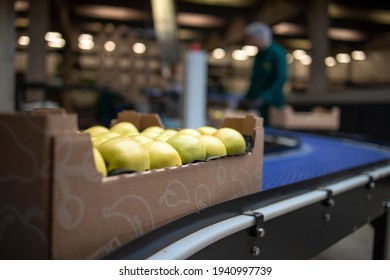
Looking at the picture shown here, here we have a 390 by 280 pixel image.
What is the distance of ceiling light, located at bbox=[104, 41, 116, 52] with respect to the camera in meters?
5.05

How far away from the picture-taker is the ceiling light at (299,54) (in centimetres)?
1883

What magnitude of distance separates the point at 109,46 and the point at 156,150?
184 inches

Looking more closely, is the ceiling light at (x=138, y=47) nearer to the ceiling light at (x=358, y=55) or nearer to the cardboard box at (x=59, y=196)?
the cardboard box at (x=59, y=196)

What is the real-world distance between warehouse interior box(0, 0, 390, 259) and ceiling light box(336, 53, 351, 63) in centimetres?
8

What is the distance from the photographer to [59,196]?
1.60ft

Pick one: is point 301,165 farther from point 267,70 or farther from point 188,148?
point 267,70

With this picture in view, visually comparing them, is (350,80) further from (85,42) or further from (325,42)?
(85,42)

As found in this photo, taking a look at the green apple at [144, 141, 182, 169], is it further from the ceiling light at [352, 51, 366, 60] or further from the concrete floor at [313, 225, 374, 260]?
the ceiling light at [352, 51, 366, 60]

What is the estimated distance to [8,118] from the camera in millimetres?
499

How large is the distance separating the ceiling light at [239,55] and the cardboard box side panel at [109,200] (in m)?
18.8

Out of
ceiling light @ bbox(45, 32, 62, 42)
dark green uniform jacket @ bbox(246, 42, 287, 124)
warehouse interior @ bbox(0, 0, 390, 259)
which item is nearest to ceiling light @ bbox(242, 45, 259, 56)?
warehouse interior @ bbox(0, 0, 390, 259)

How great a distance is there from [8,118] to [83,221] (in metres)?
0.16

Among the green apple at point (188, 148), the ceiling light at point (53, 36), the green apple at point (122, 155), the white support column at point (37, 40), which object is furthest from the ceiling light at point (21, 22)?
the green apple at point (122, 155)

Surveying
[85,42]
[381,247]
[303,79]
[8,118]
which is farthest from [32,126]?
[303,79]
